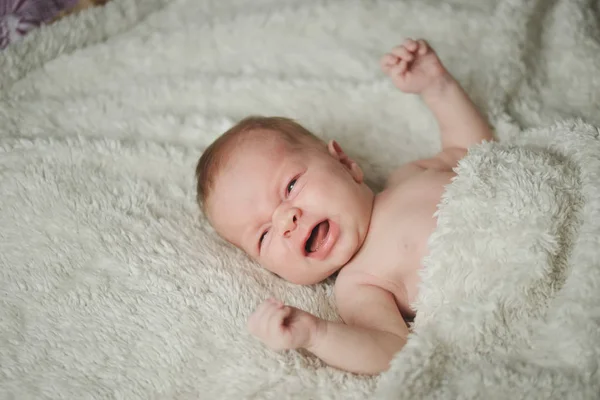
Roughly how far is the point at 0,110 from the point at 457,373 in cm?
112

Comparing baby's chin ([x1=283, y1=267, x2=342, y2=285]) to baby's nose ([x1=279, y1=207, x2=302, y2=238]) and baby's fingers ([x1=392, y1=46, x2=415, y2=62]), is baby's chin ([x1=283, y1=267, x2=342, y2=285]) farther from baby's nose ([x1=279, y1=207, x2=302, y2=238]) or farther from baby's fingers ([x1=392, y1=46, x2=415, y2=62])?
baby's fingers ([x1=392, y1=46, x2=415, y2=62])

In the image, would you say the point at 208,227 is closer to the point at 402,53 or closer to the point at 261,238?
the point at 261,238

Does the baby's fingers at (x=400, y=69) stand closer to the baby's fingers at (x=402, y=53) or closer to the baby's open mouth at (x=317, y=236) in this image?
the baby's fingers at (x=402, y=53)

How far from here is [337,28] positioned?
1.57 meters

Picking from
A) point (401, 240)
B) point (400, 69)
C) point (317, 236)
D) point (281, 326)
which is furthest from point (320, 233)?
point (400, 69)

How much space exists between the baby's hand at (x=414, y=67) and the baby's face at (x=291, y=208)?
25 centimetres

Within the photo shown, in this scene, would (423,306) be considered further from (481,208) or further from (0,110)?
(0,110)

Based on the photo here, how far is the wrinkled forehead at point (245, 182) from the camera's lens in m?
1.08

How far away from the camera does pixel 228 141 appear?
1.15 metres

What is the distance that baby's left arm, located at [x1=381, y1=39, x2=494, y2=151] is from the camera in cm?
125

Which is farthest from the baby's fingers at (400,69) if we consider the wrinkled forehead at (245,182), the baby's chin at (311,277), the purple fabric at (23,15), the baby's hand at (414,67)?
the purple fabric at (23,15)

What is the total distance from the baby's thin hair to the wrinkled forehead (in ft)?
0.05

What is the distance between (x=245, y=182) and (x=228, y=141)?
0.10 metres

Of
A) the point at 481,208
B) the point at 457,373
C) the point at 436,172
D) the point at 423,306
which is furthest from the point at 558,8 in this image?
the point at 457,373
